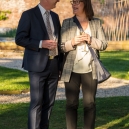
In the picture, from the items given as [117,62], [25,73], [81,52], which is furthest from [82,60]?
[117,62]

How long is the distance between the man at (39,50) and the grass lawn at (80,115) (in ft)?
5.81

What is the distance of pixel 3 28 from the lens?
3145cm

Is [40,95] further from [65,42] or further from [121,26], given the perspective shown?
[121,26]

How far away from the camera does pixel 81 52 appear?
20.1ft

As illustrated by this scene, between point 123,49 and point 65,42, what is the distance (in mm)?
17912

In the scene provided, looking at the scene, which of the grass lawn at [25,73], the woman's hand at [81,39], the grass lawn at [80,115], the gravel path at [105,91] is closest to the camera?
the woman's hand at [81,39]

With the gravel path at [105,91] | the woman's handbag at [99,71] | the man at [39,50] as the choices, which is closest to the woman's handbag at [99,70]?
the woman's handbag at [99,71]

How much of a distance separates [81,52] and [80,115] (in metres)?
2.93

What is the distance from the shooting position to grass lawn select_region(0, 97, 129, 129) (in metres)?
8.05

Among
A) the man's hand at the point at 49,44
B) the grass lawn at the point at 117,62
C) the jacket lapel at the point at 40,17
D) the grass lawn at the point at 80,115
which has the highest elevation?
the jacket lapel at the point at 40,17

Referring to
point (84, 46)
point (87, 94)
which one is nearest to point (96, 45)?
point (84, 46)

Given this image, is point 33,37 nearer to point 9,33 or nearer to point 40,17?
point 40,17

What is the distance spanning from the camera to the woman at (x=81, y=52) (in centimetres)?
608

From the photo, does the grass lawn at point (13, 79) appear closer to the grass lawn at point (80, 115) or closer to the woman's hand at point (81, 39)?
the grass lawn at point (80, 115)
